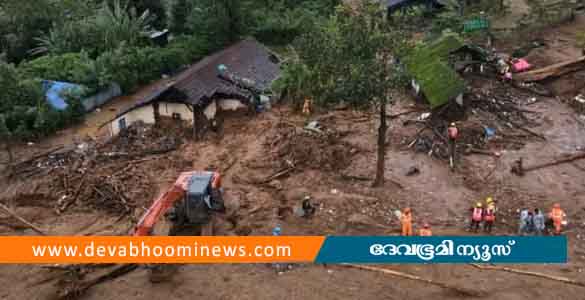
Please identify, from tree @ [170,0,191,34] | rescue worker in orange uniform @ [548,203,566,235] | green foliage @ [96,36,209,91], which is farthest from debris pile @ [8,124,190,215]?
tree @ [170,0,191,34]

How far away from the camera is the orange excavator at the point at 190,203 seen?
1723 cm

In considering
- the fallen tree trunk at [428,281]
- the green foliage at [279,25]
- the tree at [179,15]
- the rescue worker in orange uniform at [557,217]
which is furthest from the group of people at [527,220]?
the tree at [179,15]

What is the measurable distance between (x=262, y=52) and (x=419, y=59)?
31.3 ft

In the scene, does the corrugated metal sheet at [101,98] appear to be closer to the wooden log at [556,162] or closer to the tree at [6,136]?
the tree at [6,136]

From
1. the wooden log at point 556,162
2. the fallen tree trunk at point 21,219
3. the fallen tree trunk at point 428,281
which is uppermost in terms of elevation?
the wooden log at point 556,162

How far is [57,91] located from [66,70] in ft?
9.35

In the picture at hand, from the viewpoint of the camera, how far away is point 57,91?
1162 inches

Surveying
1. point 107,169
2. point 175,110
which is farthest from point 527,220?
point 175,110

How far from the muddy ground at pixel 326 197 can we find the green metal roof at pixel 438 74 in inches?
56.8

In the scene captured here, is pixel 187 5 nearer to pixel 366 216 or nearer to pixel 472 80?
pixel 472 80

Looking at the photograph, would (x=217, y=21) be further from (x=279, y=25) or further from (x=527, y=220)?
(x=527, y=220)

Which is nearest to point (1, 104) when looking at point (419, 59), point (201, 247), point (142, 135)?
point (142, 135)

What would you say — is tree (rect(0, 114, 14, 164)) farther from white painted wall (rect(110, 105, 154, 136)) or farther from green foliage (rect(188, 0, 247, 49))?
green foliage (rect(188, 0, 247, 49))

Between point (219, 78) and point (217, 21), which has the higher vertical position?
point (217, 21)
